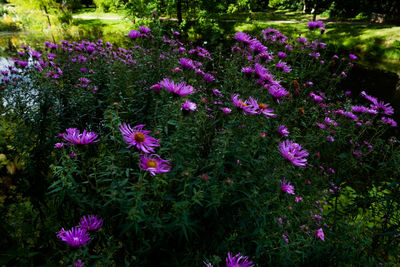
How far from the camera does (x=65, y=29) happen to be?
43.4 ft

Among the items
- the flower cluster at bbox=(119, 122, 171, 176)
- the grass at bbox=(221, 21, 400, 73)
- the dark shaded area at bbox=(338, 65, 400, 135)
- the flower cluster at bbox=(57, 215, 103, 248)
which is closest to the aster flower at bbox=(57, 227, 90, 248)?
the flower cluster at bbox=(57, 215, 103, 248)

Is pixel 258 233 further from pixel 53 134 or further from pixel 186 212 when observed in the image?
pixel 53 134

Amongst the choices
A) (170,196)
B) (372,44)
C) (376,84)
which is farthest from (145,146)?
(372,44)

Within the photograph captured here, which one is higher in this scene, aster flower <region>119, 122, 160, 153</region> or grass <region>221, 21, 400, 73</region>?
aster flower <region>119, 122, 160, 153</region>

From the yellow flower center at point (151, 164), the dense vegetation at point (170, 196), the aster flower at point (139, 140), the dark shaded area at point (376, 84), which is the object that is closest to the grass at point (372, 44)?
the dark shaded area at point (376, 84)

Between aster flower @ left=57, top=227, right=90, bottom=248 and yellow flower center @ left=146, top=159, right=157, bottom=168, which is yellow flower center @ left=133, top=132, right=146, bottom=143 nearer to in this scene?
yellow flower center @ left=146, top=159, right=157, bottom=168

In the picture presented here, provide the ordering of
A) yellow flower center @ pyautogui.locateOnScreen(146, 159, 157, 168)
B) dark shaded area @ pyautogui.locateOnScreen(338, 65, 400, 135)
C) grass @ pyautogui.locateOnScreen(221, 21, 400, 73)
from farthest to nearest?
grass @ pyautogui.locateOnScreen(221, 21, 400, 73), dark shaded area @ pyautogui.locateOnScreen(338, 65, 400, 135), yellow flower center @ pyautogui.locateOnScreen(146, 159, 157, 168)

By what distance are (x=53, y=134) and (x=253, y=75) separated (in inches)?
73.8

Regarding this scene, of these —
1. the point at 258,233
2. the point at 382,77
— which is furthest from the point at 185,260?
the point at 382,77

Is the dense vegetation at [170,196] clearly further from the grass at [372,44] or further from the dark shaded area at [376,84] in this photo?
the grass at [372,44]

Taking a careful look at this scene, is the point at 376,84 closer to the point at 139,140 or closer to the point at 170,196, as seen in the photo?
the point at 170,196

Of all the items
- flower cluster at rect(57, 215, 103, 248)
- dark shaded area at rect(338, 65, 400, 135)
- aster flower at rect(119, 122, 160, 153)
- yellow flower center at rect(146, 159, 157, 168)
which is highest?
aster flower at rect(119, 122, 160, 153)

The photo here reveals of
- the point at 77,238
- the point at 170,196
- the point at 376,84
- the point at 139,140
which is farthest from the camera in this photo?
the point at 376,84

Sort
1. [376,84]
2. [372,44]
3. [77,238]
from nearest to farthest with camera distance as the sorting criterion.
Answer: [77,238], [376,84], [372,44]
